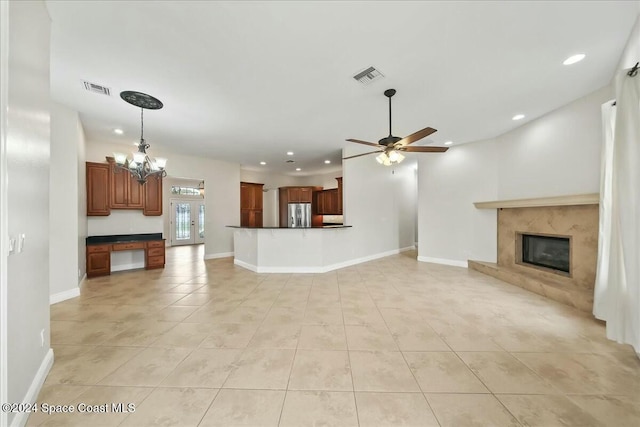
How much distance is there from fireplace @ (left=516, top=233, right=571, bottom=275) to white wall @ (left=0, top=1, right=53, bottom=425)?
6250 mm

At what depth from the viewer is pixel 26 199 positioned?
1566 mm

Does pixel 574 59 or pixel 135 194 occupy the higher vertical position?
pixel 574 59

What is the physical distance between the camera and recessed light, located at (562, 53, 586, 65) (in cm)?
249

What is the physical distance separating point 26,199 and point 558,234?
6369 mm

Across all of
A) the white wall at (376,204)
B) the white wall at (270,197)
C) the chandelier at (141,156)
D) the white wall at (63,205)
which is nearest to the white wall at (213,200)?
the white wall at (270,197)

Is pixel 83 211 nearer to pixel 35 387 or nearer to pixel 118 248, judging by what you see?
pixel 118 248

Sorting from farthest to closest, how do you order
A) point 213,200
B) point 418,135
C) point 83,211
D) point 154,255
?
point 213,200, point 154,255, point 83,211, point 418,135

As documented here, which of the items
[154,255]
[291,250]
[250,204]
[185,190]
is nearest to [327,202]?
[250,204]

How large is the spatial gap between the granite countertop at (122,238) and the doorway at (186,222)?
4.99 meters

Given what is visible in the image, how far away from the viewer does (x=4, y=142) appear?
49.2 inches

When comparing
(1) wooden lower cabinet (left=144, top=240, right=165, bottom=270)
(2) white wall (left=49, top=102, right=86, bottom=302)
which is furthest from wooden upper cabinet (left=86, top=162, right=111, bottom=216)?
(2) white wall (left=49, top=102, right=86, bottom=302)

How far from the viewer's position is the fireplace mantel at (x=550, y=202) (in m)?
3.07

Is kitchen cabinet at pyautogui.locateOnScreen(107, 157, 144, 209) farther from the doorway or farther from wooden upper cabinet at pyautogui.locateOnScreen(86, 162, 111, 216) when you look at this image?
the doorway

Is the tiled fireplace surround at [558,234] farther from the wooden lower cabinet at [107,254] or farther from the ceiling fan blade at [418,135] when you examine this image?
the wooden lower cabinet at [107,254]
